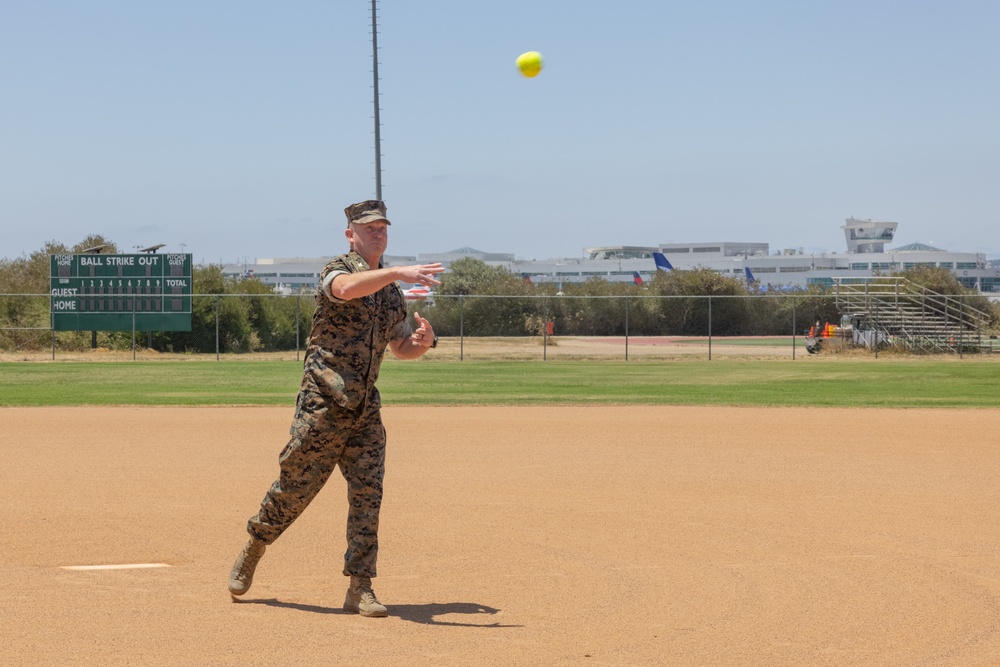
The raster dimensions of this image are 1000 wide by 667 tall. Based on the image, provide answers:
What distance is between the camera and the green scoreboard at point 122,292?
37.8 m

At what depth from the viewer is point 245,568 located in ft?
22.5

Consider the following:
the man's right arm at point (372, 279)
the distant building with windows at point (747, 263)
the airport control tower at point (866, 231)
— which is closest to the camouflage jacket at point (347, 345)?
the man's right arm at point (372, 279)

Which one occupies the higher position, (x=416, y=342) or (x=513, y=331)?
(x=416, y=342)

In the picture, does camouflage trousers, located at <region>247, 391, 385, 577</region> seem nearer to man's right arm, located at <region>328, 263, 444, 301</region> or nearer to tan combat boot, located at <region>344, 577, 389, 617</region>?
tan combat boot, located at <region>344, 577, 389, 617</region>

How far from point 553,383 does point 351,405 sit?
71.0 feet

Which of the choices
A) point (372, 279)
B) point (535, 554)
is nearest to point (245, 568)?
point (372, 279)

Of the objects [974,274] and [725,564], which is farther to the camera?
[974,274]

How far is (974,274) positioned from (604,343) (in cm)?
10922

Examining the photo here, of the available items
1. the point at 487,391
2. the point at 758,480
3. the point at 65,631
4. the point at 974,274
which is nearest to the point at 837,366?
the point at 487,391

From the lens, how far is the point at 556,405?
70.1 ft

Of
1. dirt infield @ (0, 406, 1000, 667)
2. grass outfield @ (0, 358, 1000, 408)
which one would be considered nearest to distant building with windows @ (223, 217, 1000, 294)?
grass outfield @ (0, 358, 1000, 408)

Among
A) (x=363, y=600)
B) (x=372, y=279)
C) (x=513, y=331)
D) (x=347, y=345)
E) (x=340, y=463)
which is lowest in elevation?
(x=513, y=331)

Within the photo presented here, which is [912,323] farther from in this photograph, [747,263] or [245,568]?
[747,263]

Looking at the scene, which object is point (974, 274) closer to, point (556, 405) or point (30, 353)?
point (30, 353)
